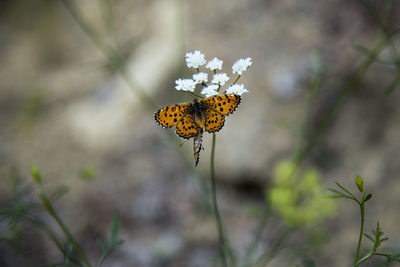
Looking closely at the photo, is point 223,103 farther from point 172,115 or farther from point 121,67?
point 121,67

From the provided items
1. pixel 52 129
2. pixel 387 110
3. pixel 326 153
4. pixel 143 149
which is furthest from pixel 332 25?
pixel 52 129

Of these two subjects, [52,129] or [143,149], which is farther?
[52,129]

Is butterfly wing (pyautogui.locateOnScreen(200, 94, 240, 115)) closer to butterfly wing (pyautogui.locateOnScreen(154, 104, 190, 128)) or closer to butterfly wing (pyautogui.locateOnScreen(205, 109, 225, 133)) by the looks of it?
butterfly wing (pyautogui.locateOnScreen(205, 109, 225, 133))

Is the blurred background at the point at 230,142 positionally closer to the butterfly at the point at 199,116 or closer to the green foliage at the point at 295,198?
the green foliage at the point at 295,198

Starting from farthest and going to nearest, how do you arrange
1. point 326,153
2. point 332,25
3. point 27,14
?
1. point 27,14
2. point 332,25
3. point 326,153

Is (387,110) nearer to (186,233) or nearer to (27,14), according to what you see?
(186,233)

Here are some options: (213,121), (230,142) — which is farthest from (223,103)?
(230,142)
